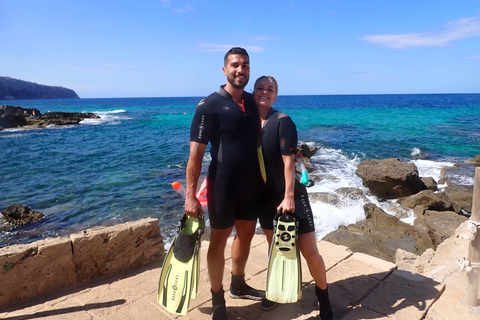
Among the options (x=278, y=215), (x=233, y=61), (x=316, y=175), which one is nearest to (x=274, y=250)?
(x=278, y=215)

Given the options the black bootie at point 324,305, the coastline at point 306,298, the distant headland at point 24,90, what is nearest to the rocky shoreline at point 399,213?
the coastline at point 306,298

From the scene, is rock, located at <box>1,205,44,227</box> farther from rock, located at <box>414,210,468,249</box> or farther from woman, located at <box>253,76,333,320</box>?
rock, located at <box>414,210,468,249</box>

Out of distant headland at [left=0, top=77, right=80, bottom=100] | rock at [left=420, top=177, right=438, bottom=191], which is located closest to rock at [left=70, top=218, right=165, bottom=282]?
rock at [left=420, top=177, right=438, bottom=191]

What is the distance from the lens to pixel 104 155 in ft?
63.1

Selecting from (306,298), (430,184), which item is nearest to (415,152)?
(430,184)

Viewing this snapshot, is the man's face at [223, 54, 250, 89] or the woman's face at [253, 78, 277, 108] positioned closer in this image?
the man's face at [223, 54, 250, 89]

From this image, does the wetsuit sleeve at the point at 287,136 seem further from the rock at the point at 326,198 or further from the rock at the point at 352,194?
the rock at the point at 352,194

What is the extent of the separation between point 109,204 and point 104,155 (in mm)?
9602

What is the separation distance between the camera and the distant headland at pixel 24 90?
127250mm

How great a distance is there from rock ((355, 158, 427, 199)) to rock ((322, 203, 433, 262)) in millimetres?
2651

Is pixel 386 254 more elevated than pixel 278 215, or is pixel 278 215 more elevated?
pixel 278 215

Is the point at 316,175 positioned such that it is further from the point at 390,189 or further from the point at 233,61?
the point at 233,61

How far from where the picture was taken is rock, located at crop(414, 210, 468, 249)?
6.59m

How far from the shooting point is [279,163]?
2.64 m
